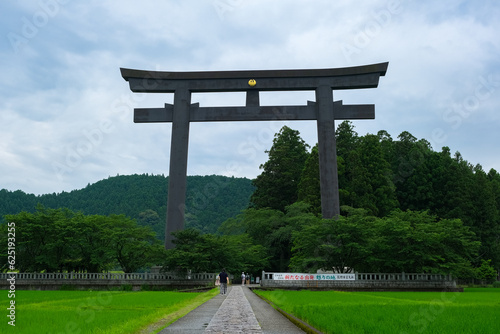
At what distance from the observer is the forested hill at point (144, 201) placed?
87.1 meters

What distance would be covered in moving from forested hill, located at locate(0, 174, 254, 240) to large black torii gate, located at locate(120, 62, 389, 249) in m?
50.7

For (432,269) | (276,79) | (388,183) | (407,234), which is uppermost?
(276,79)

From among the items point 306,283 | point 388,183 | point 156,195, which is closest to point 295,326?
point 306,283

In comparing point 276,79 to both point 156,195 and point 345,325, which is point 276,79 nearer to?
point 345,325

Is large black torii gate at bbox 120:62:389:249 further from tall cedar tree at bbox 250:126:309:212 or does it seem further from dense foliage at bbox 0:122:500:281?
tall cedar tree at bbox 250:126:309:212

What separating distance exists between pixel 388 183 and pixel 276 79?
21.0 m

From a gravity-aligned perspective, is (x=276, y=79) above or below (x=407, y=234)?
above

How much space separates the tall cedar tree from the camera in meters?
52.8

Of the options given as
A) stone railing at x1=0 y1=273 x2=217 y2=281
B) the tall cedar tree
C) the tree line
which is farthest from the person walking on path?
the tall cedar tree

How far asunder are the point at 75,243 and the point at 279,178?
28.0m

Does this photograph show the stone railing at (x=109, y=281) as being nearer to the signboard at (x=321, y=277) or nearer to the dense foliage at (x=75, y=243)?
the dense foliage at (x=75, y=243)

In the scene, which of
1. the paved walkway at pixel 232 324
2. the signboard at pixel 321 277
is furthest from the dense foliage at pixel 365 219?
the paved walkway at pixel 232 324

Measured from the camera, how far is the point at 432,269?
26.0 metres

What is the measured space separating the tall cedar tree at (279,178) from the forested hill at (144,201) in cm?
→ 2761
